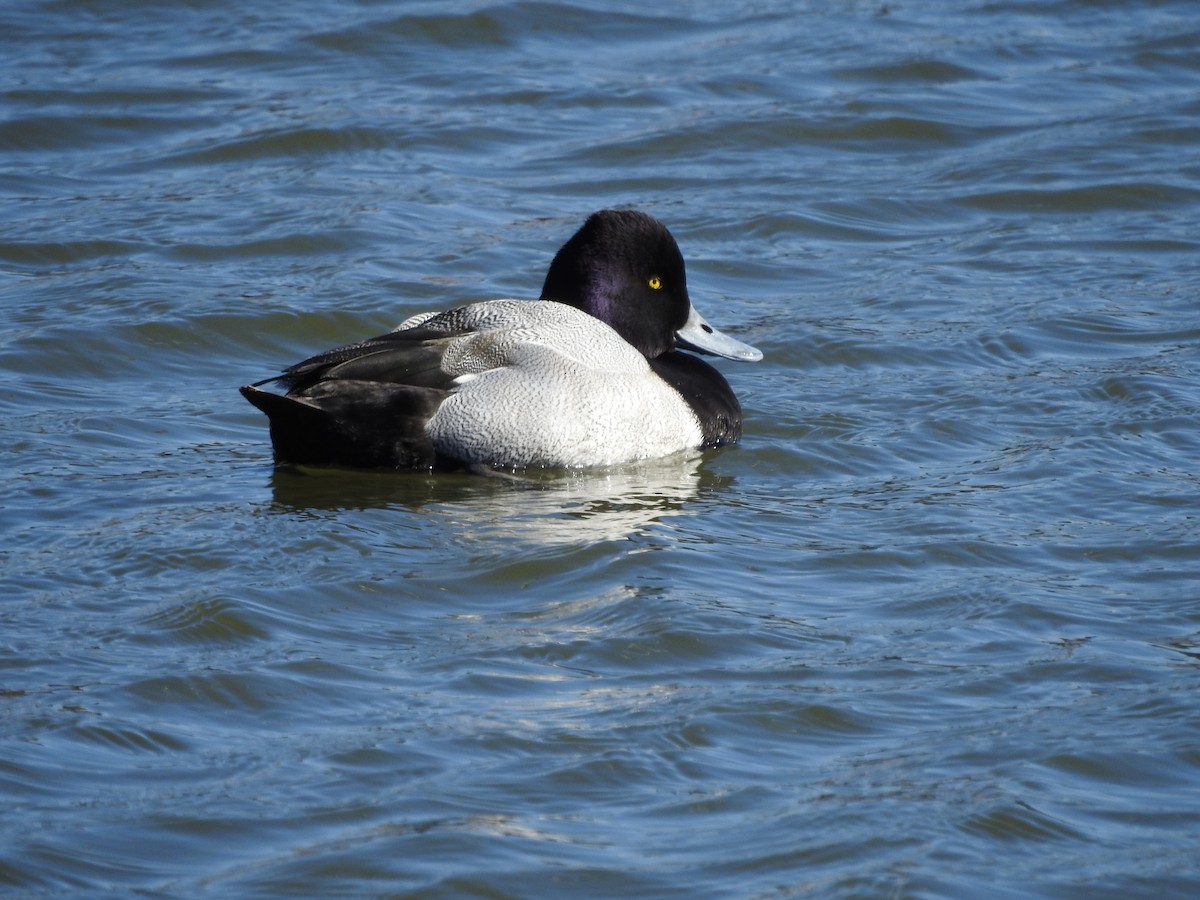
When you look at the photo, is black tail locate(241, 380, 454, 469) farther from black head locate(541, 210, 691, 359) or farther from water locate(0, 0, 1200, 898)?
black head locate(541, 210, 691, 359)

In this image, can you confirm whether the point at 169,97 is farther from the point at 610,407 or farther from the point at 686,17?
the point at 610,407

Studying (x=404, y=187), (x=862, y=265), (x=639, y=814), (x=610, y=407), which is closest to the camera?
(x=639, y=814)

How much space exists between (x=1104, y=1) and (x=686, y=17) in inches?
137

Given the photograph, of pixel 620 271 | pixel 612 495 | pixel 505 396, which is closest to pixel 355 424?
pixel 505 396

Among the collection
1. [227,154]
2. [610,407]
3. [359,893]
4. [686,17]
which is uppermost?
[686,17]

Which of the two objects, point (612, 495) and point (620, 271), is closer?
point (612, 495)

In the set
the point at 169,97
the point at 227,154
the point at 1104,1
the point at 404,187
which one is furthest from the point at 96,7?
the point at 1104,1

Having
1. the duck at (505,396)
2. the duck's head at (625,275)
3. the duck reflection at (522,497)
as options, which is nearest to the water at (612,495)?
the duck reflection at (522,497)

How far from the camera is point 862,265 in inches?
387

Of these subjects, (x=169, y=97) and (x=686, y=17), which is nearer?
(x=169, y=97)

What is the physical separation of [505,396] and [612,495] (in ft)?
1.80

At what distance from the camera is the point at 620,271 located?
7.58 meters

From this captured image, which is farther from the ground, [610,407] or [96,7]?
[96,7]

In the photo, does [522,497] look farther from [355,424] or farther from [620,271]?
[620,271]
